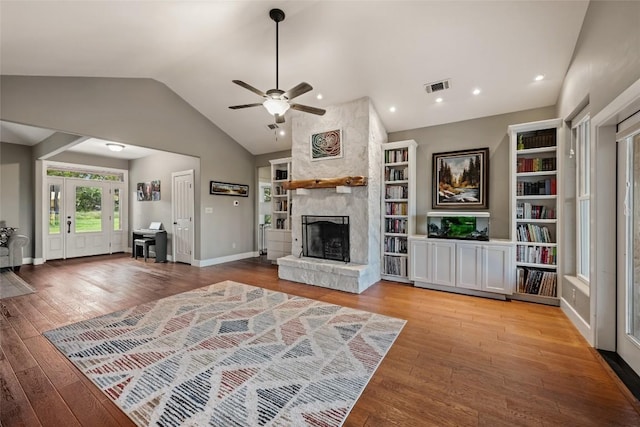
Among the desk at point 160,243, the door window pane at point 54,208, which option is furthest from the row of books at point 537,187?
the door window pane at point 54,208

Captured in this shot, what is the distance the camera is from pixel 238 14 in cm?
318

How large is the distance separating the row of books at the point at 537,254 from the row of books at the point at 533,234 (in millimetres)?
102

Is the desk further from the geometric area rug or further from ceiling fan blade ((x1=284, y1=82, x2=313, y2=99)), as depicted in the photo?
ceiling fan blade ((x1=284, y1=82, x2=313, y2=99))

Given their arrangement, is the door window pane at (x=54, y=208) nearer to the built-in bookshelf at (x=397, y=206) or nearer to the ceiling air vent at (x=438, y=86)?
the built-in bookshelf at (x=397, y=206)

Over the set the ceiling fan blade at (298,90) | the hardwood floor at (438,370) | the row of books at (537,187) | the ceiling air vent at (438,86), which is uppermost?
the ceiling air vent at (438,86)

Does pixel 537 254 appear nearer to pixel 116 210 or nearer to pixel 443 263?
pixel 443 263

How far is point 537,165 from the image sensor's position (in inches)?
150

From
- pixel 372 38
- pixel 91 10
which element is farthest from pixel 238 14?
pixel 372 38

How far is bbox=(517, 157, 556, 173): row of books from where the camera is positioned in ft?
12.3

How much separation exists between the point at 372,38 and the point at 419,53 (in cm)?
65

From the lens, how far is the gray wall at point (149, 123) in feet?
11.9

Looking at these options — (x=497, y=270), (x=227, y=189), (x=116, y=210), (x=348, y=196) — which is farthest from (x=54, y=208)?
(x=497, y=270)

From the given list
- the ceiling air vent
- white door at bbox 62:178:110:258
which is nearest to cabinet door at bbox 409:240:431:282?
the ceiling air vent

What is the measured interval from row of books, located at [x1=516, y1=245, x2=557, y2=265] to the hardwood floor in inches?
24.6
